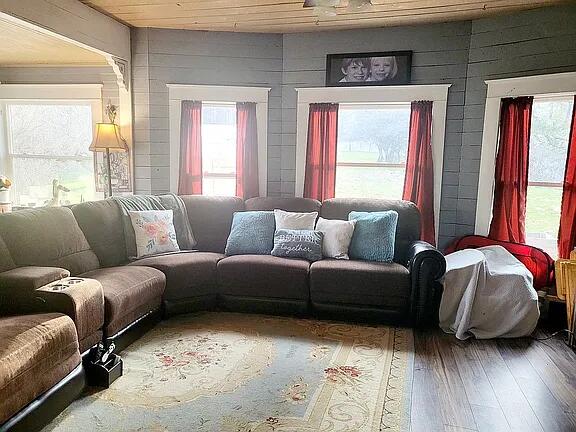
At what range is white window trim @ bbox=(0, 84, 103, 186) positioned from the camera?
16.4ft

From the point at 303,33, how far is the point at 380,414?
372 cm

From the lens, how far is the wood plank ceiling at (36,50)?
12.8 feet

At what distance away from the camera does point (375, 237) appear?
383 cm

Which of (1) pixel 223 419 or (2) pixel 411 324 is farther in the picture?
(2) pixel 411 324

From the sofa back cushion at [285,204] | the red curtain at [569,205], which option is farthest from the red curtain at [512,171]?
the sofa back cushion at [285,204]

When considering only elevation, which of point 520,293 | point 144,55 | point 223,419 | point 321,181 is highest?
point 144,55

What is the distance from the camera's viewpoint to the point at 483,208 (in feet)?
13.8

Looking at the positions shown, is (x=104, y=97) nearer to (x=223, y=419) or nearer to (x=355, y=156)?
(x=355, y=156)

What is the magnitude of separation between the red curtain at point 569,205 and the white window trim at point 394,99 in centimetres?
106

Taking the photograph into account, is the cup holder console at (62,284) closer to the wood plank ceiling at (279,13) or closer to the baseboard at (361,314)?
the baseboard at (361,314)

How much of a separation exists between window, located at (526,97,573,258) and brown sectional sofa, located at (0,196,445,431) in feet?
3.66

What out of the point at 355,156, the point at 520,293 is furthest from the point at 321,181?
the point at 520,293

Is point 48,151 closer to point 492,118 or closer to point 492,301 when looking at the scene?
point 492,118

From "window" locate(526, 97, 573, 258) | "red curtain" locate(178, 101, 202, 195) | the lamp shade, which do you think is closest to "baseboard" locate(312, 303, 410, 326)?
"window" locate(526, 97, 573, 258)
